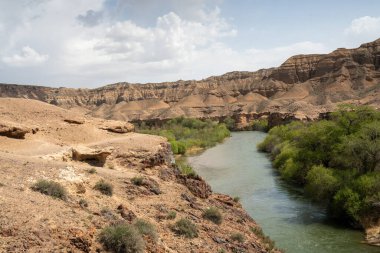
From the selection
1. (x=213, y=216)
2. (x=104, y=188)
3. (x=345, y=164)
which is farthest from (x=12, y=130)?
(x=345, y=164)

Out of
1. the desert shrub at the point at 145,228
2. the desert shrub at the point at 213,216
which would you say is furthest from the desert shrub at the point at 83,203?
the desert shrub at the point at 213,216

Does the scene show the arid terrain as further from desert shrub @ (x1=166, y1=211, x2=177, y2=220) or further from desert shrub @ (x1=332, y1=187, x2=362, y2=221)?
desert shrub @ (x1=332, y1=187, x2=362, y2=221)

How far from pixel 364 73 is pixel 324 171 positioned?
116 m

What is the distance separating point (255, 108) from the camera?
449ft

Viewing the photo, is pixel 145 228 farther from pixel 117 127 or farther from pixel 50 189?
pixel 117 127

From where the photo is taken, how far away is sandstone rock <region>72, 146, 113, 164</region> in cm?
2125

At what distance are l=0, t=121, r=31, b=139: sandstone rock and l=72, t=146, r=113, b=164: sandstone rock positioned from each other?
3.40m

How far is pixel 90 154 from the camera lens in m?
21.4

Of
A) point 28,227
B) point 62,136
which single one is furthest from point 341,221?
point 28,227

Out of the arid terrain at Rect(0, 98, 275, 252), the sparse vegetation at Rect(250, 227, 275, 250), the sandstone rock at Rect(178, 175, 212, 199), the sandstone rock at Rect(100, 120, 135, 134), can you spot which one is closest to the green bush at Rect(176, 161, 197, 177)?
the sandstone rock at Rect(178, 175, 212, 199)

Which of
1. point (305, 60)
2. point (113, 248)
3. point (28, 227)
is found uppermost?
point (305, 60)

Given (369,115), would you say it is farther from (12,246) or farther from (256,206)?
(12,246)

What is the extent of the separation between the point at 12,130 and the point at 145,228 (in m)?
11.8

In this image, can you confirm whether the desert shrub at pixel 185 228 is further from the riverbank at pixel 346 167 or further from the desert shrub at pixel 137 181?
the riverbank at pixel 346 167
